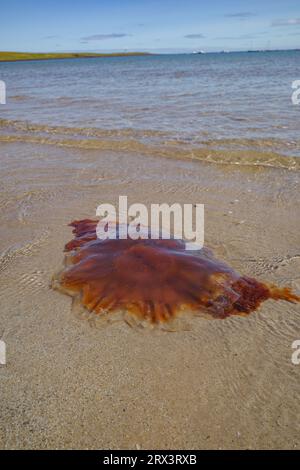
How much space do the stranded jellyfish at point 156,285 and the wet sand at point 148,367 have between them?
0.37 feet

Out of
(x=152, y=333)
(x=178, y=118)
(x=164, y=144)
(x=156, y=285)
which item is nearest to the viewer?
(x=152, y=333)

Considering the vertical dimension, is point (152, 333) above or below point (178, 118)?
below

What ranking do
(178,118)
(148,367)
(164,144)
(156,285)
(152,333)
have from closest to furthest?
(148,367) < (152,333) < (156,285) < (164,144) < (178,118)

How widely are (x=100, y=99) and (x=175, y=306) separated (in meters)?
15.5

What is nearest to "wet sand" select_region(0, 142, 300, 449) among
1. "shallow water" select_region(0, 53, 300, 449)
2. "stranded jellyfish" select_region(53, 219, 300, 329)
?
"shallow water" select_region(0, 53, 300, 449)

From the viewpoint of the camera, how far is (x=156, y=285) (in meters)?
2.96

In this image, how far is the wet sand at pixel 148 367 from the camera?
207 cm

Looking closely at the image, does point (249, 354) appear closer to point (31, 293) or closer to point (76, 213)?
point (31, 293)

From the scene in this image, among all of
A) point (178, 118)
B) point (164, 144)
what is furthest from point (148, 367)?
point (178, 118)

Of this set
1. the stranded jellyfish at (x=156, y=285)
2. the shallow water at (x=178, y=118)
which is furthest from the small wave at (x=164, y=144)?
the stranded jellyfish at (x=156, y=285)

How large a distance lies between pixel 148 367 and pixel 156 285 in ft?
2.22

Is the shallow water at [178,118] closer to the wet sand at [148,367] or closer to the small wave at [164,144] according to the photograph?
the small wave at [164,144]

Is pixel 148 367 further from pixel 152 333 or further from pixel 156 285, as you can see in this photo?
pixel 156 285

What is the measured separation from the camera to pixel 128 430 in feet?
6.80
